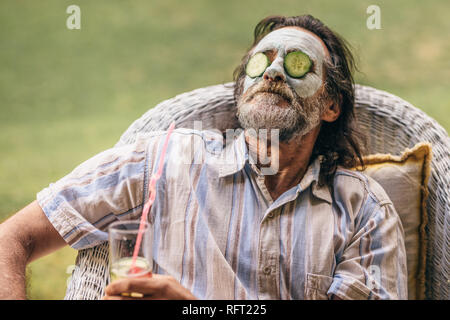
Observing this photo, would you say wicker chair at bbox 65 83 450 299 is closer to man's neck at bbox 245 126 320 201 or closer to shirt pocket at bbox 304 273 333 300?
man's neck at bbox 245 126 320 201

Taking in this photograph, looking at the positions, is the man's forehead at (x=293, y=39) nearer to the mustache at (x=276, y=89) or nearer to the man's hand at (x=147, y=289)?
the mustache at (x=276, y=89)

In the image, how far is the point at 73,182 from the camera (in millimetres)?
1579

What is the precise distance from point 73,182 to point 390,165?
3.61 ft

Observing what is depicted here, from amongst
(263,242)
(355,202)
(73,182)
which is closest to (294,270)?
(263,242)

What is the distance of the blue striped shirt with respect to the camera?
1.55m

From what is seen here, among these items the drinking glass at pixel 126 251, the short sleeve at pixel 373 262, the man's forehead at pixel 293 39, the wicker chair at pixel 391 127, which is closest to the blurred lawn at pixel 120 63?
the wicker chair at pixel 391 127

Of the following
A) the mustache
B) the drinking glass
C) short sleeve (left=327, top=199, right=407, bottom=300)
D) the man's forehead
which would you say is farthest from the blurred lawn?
the drinking glass

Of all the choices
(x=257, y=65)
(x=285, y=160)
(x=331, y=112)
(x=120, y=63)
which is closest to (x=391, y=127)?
(x=331, y=112)

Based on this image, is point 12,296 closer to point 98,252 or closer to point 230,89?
point 98,252

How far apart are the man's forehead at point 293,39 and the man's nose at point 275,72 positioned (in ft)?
0.29

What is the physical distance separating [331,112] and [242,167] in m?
0.42

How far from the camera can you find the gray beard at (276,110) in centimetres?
164

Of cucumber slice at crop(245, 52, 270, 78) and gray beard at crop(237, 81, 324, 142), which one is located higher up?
cucumber slice at crop(245, 52, 270, 78)

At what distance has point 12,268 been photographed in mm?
1433
